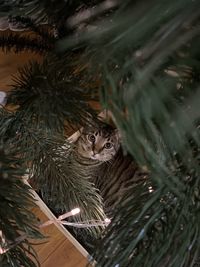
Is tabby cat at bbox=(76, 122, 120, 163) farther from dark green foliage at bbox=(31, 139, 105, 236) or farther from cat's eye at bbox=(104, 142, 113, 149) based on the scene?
dark green foliage at bbox=(31, 139, 105, 236)

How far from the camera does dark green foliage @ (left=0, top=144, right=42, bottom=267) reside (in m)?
0.34

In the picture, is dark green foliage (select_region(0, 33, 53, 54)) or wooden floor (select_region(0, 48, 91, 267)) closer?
dark green foliage (select_region(0, 33, 53, 54))

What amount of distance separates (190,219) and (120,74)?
5.6 inches

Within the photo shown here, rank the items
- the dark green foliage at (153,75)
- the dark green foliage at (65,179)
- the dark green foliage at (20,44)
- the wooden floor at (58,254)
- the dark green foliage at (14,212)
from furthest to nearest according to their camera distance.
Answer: the wooden floor at (58,254) < the dark green foliage at (20,44) < the dark green foliage at (65,179) < the dark green foliage at (14,212) < the dark green foliage at (153,75)

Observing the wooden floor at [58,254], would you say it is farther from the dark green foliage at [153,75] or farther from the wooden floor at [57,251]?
the dark green foliage at [153,75]

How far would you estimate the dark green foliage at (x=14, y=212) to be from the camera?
343mm

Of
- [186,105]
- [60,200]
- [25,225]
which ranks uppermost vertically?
[186,105]

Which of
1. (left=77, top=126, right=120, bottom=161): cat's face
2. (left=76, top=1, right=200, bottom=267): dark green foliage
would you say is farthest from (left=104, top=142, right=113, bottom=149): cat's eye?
(left=76, top=1, right=200, bottom=267): dark green foliage

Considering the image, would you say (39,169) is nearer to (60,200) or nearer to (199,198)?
(60,200)

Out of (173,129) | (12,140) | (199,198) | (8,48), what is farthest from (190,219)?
(8,48)

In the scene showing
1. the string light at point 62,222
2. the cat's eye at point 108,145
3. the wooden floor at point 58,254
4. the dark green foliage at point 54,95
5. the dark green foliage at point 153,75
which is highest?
the dark green foliage at point 153,75

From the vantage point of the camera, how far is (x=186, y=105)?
0.53 ft

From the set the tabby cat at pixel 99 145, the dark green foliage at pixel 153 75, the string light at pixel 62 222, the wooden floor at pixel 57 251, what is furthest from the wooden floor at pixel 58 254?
the dark green foliage at pixel 153 75

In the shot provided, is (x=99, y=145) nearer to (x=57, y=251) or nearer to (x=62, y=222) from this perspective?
(x=57, y=251)
